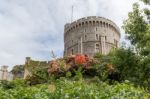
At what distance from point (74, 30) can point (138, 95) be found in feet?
200

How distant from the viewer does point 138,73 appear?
54.1ft

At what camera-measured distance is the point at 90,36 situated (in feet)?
211

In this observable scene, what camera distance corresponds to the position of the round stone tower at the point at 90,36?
62875mm

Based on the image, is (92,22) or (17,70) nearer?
(17,70)

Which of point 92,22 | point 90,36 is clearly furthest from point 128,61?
point 92,22

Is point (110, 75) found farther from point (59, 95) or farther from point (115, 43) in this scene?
point (115, 43)

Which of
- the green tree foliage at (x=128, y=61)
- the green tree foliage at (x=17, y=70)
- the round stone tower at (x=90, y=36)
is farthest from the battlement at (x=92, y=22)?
the green tree foliage at (x=128, y=61)

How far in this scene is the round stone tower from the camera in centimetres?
6288

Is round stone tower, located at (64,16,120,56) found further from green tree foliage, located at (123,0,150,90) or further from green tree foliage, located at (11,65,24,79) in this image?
green tree foliage, located at (123,0,150,90)

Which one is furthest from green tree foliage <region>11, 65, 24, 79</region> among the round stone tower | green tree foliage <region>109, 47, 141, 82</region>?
green tree foliage <region>109, 47, 141, 82</region>

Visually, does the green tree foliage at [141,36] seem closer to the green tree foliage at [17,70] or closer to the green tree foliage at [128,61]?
the green tree foliage at [128,61]

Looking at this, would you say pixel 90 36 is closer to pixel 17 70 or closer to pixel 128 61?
pixel 17 70

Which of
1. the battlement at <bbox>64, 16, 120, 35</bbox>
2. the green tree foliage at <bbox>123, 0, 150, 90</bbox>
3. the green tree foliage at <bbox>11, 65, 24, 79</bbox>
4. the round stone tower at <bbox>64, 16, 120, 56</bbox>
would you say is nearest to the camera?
the green tree foliage at <bbox>123, 0, 150, 90</bbox>

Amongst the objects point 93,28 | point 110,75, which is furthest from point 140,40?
point 93,28
